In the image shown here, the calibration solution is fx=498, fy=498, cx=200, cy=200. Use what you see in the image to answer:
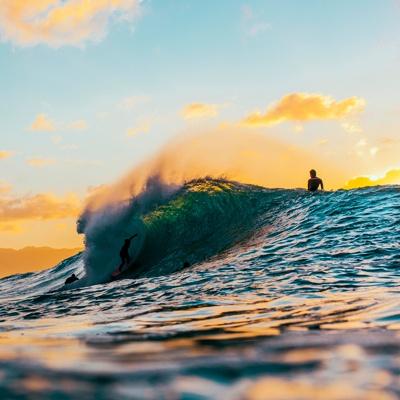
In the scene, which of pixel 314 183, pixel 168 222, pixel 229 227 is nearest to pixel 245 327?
pixel 229 227

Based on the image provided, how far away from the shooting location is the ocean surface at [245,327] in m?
2.37

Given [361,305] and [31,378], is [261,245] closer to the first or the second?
[361,305]

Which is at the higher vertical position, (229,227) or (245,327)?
(229,227)

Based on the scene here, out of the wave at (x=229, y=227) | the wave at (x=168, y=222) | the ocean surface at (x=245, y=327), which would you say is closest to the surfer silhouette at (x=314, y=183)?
the wave at (x=229, y=227)

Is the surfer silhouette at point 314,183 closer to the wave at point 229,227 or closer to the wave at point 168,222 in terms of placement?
the wave at point 229,227

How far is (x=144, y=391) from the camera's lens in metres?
2.24

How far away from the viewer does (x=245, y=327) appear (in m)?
4.18

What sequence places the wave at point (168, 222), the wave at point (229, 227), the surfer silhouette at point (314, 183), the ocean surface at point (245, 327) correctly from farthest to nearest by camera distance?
the surfer silhouette at point (314, 183)
the wave at point (168, 222)
the wave at point (229, 227)
the ocean surface at point (245, 327)

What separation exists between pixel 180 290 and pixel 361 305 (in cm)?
334

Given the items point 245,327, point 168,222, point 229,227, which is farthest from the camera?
point 168,222

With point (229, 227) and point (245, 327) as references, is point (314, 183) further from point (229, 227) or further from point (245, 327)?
point (245, 327)

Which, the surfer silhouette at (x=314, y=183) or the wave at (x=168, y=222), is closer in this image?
the wave at (x=168, y=222)

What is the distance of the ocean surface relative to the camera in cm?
237

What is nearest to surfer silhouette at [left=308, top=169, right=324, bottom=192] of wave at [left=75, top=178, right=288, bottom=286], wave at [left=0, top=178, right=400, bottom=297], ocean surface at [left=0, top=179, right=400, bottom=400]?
wave at [left=0, top=178, right=400, bottom=297]
